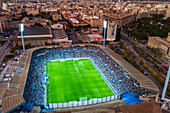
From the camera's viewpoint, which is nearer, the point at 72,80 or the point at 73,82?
the point at 73,82

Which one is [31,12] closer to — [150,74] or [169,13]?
[169,13]

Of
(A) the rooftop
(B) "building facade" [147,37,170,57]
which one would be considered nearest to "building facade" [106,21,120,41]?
(B) "building facade" [147,37,170,57]

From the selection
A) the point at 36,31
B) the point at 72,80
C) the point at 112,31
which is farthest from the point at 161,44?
the point at 36,31

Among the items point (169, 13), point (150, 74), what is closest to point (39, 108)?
point (150, 74)

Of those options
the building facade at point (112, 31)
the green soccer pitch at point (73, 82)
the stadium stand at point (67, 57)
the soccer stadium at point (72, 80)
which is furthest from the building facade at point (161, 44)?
the green soccer pitch at point (73, 82)

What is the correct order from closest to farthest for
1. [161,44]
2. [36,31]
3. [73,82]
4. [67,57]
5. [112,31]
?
[73,82] < [67,57] < [161,44] < [36,31] < [112,31]

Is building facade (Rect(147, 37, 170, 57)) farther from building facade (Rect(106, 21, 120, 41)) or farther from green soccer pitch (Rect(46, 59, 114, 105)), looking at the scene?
green soccer pitch (Rect(46, 59, 114, 105))

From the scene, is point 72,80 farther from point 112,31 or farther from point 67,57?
point 112,31

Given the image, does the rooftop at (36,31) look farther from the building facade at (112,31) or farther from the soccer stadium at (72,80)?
the building facade at (112,31)
